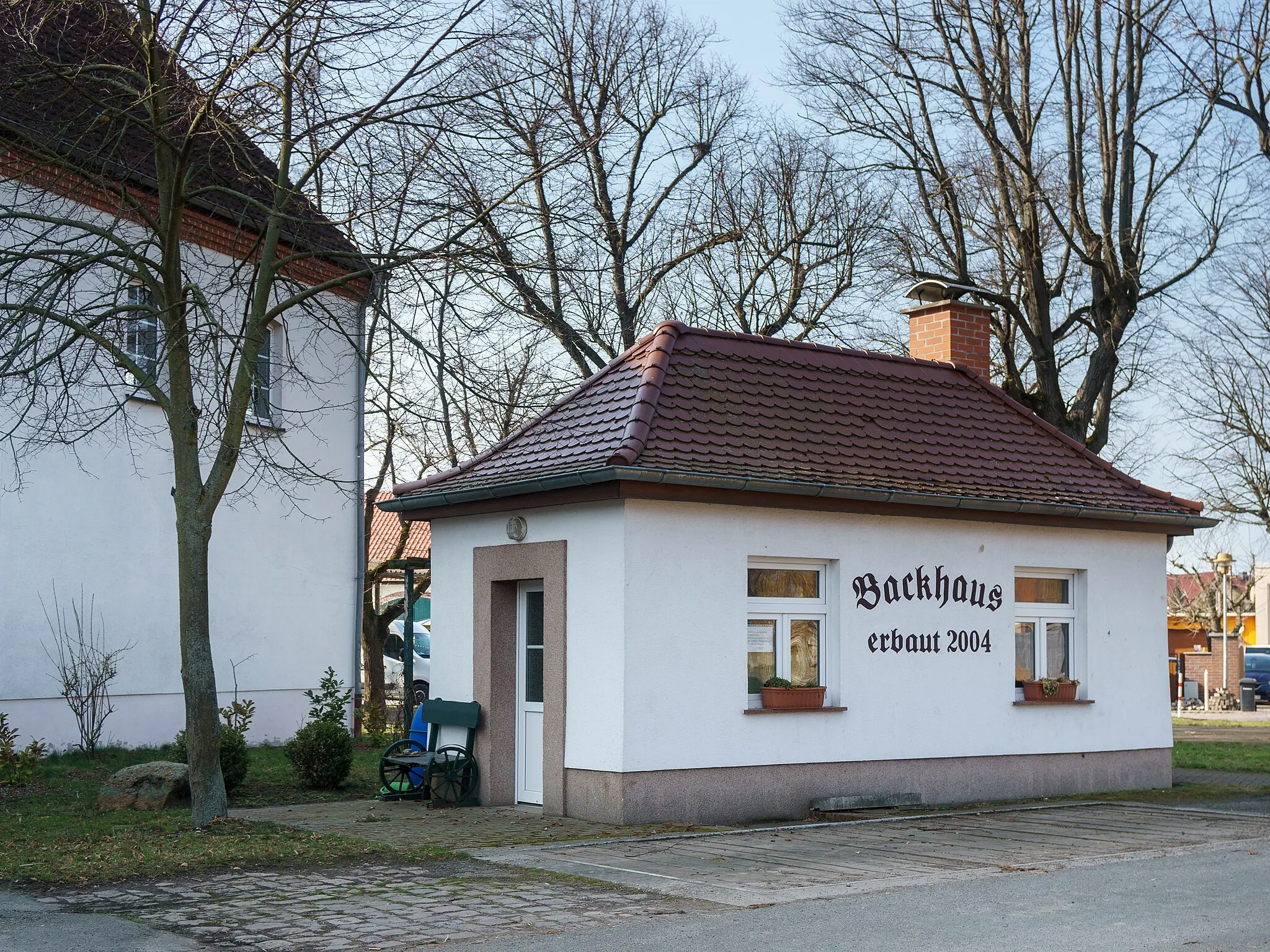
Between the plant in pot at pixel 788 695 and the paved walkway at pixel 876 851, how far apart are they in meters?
1.18

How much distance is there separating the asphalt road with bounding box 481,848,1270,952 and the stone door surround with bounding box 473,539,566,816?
4885 mm

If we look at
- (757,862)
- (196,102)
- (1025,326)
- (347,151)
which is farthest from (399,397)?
(1025,326)

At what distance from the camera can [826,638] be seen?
13.5 metres

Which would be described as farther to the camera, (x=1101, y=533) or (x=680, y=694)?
(x=1101, y=533)

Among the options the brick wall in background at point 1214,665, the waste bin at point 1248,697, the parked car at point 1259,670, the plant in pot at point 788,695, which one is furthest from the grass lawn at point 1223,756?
the parked car at point 1259,670

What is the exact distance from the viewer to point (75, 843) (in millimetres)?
10344

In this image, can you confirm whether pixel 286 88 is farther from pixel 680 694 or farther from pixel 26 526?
pixel 26 526

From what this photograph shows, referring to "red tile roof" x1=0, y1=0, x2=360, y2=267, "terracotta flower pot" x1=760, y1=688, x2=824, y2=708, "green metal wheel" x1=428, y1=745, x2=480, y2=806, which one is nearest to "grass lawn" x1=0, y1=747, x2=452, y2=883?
"green metal wheel" x1=428, y1=745, x2=480, y2=806

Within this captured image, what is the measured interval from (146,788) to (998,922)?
794 centimetres

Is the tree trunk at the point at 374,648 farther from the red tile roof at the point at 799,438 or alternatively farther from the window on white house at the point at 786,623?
the window on white house at the point at 786,623

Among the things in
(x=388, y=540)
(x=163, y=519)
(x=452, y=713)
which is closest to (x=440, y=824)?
(x=452, y=713)

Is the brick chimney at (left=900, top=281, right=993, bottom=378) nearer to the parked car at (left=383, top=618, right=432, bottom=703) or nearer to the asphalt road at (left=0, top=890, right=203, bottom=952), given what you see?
the asphalt road at (left=0, top=890, right=203, bottom=952)

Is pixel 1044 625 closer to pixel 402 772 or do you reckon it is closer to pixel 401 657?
pixel 402 772

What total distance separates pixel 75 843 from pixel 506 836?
3.26m
